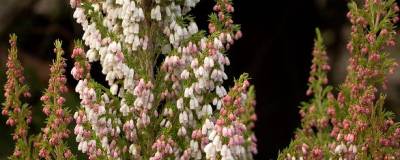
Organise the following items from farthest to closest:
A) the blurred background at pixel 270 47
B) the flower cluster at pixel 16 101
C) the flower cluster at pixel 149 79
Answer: the blurred background at pixel 270 47 < the flower cluster at pixel 16 101 < the flower cluster at pixel 149 79

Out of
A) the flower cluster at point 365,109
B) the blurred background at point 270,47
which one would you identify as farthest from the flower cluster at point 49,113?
the blurred background at point 270,47

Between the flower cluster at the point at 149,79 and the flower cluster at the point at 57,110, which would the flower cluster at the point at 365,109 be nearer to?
the flower cluster at the point at 149,79

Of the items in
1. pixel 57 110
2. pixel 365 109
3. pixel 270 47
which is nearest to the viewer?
pixel 57 110

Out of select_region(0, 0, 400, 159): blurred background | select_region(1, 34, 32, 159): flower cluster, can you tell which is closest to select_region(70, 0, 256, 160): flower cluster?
select_region(1, 34, 32, 159): flower cluster

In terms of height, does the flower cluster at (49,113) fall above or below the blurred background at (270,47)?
below

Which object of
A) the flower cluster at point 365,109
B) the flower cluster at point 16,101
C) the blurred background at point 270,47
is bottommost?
the flower cluster at point 365,109

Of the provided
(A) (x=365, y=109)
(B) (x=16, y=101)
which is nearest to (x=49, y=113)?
(B) (x=16, y=101)

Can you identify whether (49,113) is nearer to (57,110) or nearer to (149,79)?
(57,110)

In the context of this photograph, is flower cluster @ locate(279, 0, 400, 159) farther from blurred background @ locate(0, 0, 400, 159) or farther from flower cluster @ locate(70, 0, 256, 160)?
blurred background @ locate(0, 0, 400, 159)
